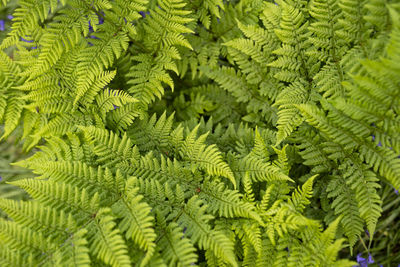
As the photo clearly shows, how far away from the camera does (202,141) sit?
7.62 ft

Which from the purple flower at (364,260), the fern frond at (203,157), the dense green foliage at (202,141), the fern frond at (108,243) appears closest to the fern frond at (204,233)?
the dense green foliage at (202,141)

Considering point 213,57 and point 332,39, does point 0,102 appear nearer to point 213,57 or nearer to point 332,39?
point 213,57

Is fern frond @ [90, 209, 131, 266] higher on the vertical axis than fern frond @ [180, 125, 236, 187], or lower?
lower

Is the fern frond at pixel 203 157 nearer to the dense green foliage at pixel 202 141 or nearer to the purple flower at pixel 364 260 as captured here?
the dense green foliage at pixel 202 141

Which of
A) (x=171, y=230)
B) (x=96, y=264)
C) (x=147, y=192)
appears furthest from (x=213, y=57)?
(x=96, y=264)

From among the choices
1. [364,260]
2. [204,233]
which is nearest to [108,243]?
[204,233]

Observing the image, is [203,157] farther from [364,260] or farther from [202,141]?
[364,260]

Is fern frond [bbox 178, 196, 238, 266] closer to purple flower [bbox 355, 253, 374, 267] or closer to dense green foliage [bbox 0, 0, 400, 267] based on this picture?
dense green foliage [bbox 0, 0, 400, 267]

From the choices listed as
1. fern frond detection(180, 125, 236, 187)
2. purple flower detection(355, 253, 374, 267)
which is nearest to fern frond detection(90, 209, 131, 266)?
fern frond detection(180, 125, 236, 187)

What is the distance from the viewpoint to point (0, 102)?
98.3 inches

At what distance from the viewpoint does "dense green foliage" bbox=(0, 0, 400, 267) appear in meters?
1.91

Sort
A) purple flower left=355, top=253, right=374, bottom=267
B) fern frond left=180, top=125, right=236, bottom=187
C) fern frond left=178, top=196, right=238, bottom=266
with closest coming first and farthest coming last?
fern frond left=178, top=196, right=238, bottom=266 < fern frond left=180, top=125, right=236, bottom=187 < purple flower left=355, top=253, right=374, bottom=267

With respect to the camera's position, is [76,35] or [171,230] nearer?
[171,230]

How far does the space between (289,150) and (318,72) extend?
24.9 inches
